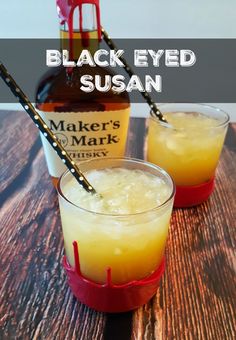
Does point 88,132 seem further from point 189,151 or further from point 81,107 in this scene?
point 189,151

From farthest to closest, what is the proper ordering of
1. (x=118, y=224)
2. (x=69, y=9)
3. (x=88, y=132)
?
1. (x=88, y=132)
2. (x=69, y=9)
3. (x=118, y=224)

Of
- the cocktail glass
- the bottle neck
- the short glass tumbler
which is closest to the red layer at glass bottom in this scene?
the cocktail glass

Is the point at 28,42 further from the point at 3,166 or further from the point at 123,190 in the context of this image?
the point at 123,190

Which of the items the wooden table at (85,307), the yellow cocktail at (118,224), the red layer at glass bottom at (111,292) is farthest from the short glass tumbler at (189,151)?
the red layer at glass bottom at (111,292)

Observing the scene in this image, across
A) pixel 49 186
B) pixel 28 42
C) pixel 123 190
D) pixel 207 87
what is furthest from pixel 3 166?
pixel 207 87

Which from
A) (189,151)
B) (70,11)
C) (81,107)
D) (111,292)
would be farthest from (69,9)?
(111,292)

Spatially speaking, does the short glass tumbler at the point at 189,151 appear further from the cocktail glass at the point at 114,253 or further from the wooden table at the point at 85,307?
the cocktail glass at the point at 114,253

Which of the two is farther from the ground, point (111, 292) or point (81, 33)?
point (81, 33)

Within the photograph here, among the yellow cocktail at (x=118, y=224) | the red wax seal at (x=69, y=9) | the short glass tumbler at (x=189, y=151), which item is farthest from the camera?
the short glass tumbler at (x=189, y=151)
